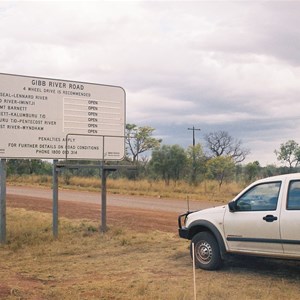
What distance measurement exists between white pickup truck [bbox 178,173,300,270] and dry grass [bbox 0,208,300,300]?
0.44 m

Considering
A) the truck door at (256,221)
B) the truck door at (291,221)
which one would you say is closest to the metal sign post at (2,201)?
the truck door at (256,221)

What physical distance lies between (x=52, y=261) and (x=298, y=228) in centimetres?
523

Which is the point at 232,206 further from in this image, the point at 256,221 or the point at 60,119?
the point at 60,119

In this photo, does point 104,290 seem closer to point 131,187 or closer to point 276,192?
point 276,192

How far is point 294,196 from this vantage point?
26.6 ft

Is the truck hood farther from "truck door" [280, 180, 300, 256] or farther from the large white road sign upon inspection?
the large white road sign

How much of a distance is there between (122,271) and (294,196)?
133 inches

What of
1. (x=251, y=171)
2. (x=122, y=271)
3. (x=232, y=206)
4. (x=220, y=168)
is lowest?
(x=122, y=271)

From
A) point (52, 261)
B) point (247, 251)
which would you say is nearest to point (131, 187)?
point (52, 261)

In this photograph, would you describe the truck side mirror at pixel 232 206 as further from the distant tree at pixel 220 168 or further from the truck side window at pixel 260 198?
the distant tree at pixel 220 168

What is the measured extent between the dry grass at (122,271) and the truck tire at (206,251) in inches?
6.8

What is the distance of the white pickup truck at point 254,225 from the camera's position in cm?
805

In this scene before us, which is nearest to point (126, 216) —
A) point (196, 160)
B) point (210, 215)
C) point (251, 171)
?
point (210, 215)

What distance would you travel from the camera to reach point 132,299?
7473 mm
